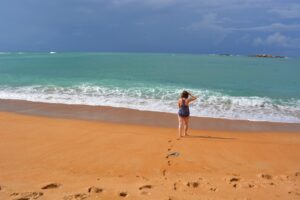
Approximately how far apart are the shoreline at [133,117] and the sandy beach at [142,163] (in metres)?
0.86

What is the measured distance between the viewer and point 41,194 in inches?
211

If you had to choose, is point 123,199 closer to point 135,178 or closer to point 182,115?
point 135,178

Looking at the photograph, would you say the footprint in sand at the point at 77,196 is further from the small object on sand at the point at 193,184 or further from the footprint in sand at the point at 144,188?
the small object on sand at the point at 193,184

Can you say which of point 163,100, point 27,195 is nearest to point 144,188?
point 27,195

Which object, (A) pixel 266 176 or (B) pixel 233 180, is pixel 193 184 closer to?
(B) pixel 233 180

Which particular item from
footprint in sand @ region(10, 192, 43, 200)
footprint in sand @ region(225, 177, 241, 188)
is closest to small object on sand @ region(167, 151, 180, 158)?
footprint in sand @ region(225, 177, 241, 188)

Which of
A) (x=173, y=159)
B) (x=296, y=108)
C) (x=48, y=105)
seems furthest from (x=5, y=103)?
(x=296, y=108)

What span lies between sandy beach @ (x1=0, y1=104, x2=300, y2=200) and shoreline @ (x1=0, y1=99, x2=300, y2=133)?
0.86 meters

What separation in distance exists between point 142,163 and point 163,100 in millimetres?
10688

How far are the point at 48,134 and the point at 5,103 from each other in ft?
26.6

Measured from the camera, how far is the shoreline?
482 inches

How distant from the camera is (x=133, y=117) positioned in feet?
44.5

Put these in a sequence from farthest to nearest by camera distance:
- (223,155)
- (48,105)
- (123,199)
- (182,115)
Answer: (48,105), (182,115), (223,155), (123,199)

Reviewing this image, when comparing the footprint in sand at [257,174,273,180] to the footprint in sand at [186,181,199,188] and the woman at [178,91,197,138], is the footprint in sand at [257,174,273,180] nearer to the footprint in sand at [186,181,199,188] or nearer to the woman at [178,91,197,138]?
the footprint in sand at [186,181,199,188]
